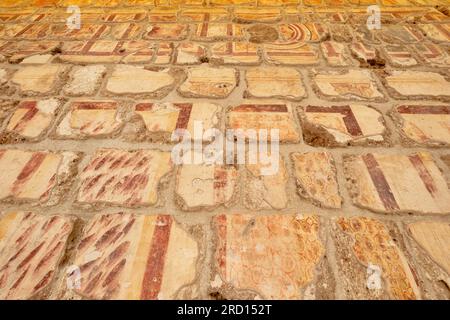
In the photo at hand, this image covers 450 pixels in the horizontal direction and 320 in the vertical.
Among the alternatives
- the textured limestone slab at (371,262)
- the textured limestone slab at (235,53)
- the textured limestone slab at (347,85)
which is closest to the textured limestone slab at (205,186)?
the textured limestone slab at (371,262)

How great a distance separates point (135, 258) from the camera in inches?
43.5

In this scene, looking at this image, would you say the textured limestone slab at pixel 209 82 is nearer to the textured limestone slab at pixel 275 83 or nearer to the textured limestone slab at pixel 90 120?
the textured limestone slab at pixel 275 83

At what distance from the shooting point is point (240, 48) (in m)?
2.22

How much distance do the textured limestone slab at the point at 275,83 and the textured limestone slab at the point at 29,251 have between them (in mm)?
1138

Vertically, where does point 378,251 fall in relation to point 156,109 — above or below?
below

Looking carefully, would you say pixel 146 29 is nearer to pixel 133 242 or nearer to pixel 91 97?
pixel 91 97

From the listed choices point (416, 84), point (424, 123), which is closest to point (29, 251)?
point (424, 123)

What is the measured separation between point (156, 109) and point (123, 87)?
0.31 metres

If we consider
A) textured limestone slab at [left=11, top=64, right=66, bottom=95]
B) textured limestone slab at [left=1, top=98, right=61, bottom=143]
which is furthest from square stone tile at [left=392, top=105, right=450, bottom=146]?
textured limestone slab at [left=11, top=64, right=66, bottom=95]

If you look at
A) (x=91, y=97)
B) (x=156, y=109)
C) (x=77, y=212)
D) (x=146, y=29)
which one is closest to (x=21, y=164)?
(x=77, y=212)

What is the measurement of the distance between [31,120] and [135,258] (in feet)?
3.31

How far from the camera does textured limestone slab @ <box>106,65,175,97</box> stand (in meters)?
1.81

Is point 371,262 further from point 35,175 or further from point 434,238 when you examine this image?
point 35,175

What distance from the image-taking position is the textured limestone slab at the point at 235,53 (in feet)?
6.82
